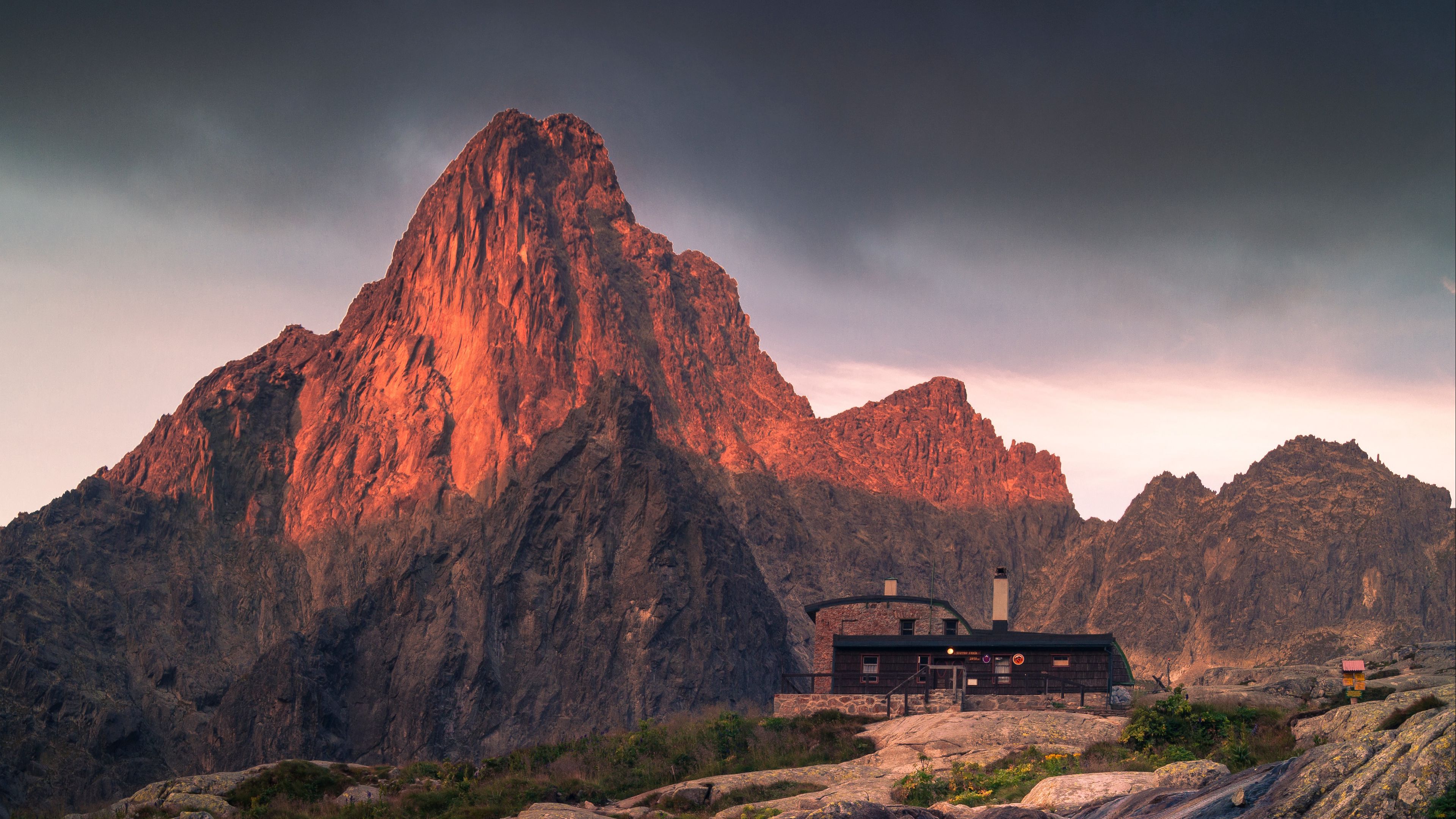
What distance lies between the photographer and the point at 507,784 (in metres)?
44.4

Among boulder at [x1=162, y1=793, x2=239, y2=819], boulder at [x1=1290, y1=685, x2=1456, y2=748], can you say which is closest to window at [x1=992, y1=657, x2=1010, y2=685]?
boulder at [x1=1290, y1=685, x2=1456, y2=748]

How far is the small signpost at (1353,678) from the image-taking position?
41.5m

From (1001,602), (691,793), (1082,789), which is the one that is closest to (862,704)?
(691,793)

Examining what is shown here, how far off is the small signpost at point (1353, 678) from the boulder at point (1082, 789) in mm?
Result: 16384

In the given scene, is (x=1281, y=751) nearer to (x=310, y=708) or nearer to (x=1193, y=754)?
(x=1193, y=754)

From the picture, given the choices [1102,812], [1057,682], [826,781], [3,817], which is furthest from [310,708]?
[1102,812]

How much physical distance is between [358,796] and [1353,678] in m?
34.9

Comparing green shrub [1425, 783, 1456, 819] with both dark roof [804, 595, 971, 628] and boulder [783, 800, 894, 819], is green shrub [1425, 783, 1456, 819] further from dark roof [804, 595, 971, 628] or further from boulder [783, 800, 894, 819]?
dark roof [804, 595, 971, 628]

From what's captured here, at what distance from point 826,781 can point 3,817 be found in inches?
4769

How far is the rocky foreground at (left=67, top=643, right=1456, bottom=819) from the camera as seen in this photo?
59.6 feet

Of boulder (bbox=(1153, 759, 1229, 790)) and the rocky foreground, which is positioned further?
boulder (bbox=(1153, 759, 1229, 790))

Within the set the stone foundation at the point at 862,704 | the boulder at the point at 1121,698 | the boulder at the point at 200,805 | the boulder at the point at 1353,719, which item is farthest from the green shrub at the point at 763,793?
the boulder at the point at 1121,698

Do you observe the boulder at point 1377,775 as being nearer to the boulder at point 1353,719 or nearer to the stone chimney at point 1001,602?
the boulder at point 1353,719

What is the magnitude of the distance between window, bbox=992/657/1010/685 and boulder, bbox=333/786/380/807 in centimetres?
3317
